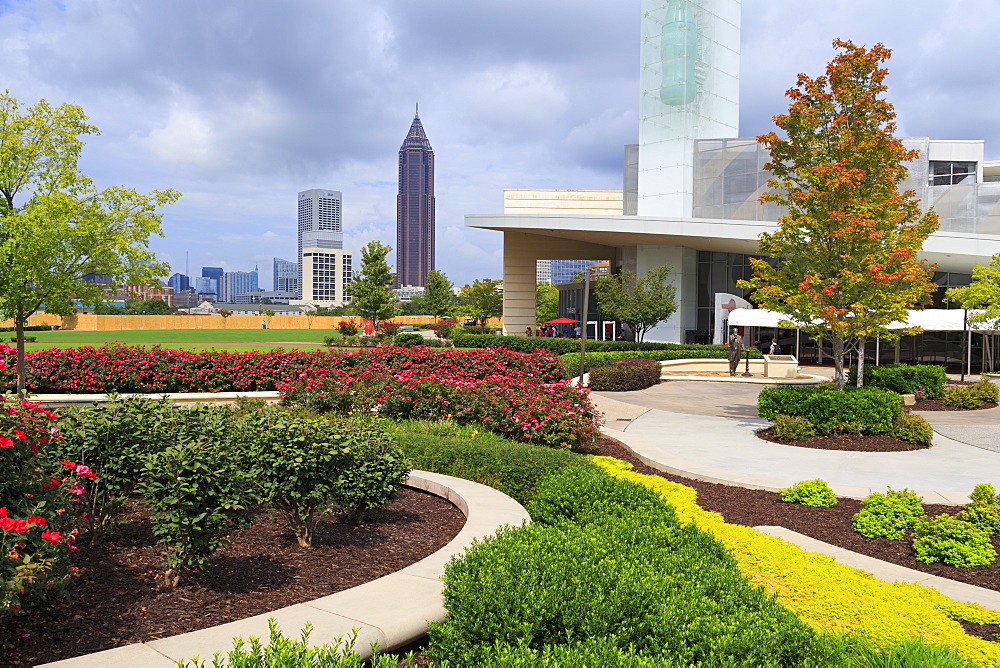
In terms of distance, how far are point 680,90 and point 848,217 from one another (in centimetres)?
3055

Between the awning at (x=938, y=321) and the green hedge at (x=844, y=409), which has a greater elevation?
the awning at (x=938, y=321)

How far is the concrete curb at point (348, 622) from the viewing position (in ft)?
9.47

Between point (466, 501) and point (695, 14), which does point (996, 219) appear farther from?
point (466, 501)

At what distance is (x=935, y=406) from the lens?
17594 millimetres

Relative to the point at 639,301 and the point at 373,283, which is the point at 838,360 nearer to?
the point at 639,301

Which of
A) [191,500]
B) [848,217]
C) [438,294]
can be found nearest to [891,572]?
[191,500]

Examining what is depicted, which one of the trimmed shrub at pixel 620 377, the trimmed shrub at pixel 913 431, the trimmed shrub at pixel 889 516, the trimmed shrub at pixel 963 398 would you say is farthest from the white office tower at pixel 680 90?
the trimmed shrub at pixel 889 516

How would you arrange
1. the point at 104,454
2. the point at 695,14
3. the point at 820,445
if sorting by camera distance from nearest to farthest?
the point at 104,454, the point at 820,445, the point at 695,14

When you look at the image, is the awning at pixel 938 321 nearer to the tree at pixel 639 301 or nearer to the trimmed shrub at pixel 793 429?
the tree at pixel 639 301

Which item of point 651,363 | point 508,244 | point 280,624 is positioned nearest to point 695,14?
point 508,244

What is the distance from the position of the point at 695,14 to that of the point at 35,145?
37.2 m

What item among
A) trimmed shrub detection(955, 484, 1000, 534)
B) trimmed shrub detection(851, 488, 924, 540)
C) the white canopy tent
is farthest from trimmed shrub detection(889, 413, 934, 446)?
the white canopy tent

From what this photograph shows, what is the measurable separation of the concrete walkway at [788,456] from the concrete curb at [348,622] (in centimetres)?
577

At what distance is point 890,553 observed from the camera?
583cm
